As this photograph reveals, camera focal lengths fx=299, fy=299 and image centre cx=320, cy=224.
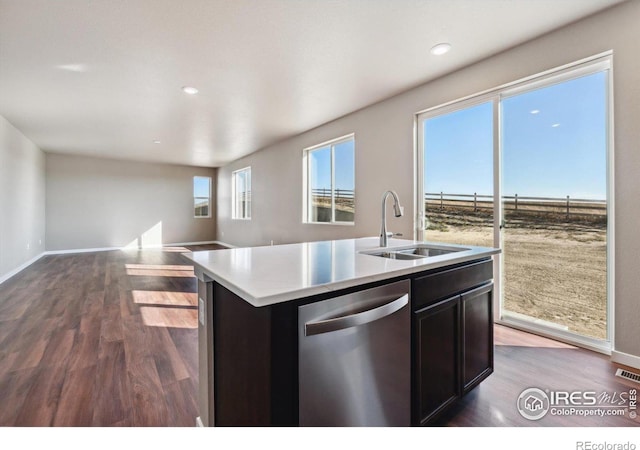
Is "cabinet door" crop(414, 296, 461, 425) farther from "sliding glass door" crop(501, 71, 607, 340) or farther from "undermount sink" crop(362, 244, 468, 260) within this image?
"sliding glass door" crop(501, 71, 607, 340)

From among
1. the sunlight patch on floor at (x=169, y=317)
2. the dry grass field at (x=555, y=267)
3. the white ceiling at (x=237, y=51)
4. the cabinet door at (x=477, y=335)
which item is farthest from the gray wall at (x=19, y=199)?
the dry grass field at (x=555, y=267)

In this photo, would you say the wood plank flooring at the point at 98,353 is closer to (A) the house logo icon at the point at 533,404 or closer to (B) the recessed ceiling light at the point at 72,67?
(A) the house logo icon at the point at 533,404

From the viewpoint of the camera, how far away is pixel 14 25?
2.38 meters

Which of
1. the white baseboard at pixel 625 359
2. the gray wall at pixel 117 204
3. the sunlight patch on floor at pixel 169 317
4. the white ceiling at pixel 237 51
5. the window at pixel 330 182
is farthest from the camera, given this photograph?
the gray wall at pixel 117 204

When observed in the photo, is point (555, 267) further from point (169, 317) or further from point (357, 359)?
point (169, 317)

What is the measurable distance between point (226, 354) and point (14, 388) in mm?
1689

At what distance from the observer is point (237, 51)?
2803 mm

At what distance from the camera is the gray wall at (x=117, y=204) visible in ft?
25.6

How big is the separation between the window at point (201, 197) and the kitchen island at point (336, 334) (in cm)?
893

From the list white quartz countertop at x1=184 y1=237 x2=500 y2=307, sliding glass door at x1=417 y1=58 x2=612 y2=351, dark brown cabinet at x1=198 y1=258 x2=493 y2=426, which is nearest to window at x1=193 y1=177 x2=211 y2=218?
sliding glass door at x1=417 y1=58 x2=612 y2=351

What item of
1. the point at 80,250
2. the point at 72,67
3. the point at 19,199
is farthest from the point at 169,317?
the point at 80,250

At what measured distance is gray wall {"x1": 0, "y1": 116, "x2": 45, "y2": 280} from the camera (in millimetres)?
4730

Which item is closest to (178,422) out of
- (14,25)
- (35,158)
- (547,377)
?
(547,377)
